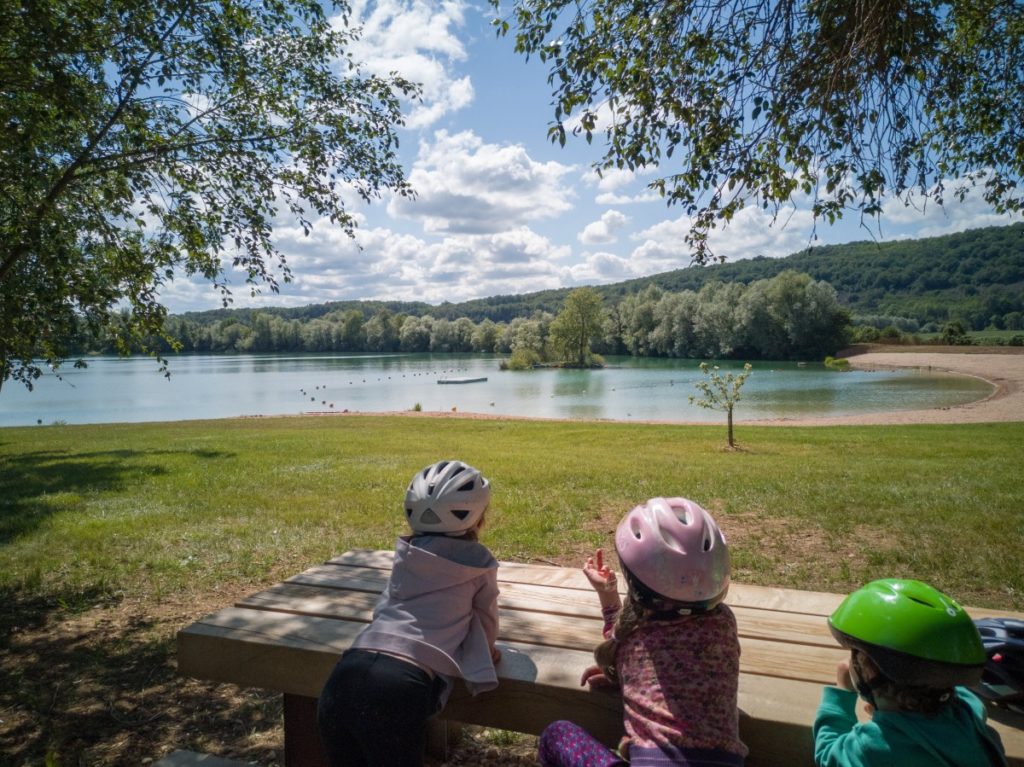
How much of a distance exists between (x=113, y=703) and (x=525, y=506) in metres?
4.96

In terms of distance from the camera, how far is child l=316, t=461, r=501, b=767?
1.96 metres

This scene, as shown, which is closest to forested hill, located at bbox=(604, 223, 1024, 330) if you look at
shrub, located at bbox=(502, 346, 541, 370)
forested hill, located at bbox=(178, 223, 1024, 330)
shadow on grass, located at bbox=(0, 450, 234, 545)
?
forested hill, located at bbox=(178, 223, 1024, 330)

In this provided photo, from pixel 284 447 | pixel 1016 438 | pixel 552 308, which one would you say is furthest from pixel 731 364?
pixel 552 308

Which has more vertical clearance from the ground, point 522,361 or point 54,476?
point 54,476

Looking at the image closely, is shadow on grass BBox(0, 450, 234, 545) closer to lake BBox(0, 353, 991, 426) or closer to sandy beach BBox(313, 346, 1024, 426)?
lake BBox(0, 353, 991, 426)

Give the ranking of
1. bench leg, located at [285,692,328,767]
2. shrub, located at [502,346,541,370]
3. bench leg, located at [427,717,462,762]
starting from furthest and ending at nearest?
shrub, located at [502,346,541,370]
bench leg, located at [427,717,462,762]
bench leg, located at [285,692,328,767]

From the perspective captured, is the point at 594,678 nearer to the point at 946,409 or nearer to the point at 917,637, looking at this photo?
the point at 917,637

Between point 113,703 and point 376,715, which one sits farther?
point 113,703

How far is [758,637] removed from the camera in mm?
2256

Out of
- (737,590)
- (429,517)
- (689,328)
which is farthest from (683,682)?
(689,328)

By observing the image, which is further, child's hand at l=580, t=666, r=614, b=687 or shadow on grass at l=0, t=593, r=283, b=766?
shadow on grass at l=0, t=593, r=283, b=766

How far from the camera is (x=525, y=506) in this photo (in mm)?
7945

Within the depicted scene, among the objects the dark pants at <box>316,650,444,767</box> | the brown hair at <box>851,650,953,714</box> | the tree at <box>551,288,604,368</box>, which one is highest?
the tree at <box>551,288,604,368</box>

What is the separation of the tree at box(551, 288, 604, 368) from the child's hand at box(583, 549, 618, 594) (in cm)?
7928
